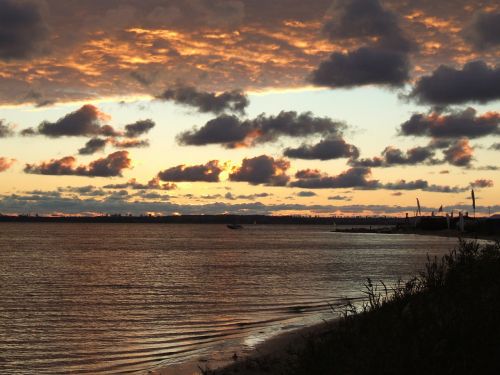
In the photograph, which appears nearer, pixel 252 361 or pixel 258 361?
pixel 258 361

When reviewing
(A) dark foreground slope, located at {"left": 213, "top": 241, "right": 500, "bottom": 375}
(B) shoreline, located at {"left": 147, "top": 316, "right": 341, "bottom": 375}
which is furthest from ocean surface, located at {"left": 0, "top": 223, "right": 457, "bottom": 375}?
A: (A) dark foreground slope, located at {"left": 213, "top": 241, "right": 500, "bottom": 375}

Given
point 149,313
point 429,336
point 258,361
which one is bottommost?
point 149,313

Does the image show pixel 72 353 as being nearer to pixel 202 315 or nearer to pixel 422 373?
pixel 202 315

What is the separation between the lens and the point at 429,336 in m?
10.6

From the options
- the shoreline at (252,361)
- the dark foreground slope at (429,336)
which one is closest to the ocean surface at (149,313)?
the shoreline at (252,361)

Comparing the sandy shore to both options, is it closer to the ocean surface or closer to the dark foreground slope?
the dark foreground slope

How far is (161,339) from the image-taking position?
23531mm

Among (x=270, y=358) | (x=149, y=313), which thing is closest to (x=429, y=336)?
(x=270, y=358)

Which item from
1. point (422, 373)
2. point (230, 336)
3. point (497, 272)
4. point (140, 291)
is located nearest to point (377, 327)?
point (422, 373)

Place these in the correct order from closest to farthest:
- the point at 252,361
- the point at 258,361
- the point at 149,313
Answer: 1. the point at 258,361
2. the point at 252,361
3. the point at 149,313

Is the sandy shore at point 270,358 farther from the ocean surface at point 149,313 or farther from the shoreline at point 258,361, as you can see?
the ocean surface at point 149,313

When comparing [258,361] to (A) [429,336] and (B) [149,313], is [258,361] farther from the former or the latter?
(B) [149,313]

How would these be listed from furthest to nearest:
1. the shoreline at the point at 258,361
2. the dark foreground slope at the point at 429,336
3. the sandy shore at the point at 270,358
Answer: the shoreline at the point at 258,361 → the sandy shore at the point at 270,358 → the dark foreground slope at the point at 429,336

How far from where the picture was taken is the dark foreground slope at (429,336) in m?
9.78
